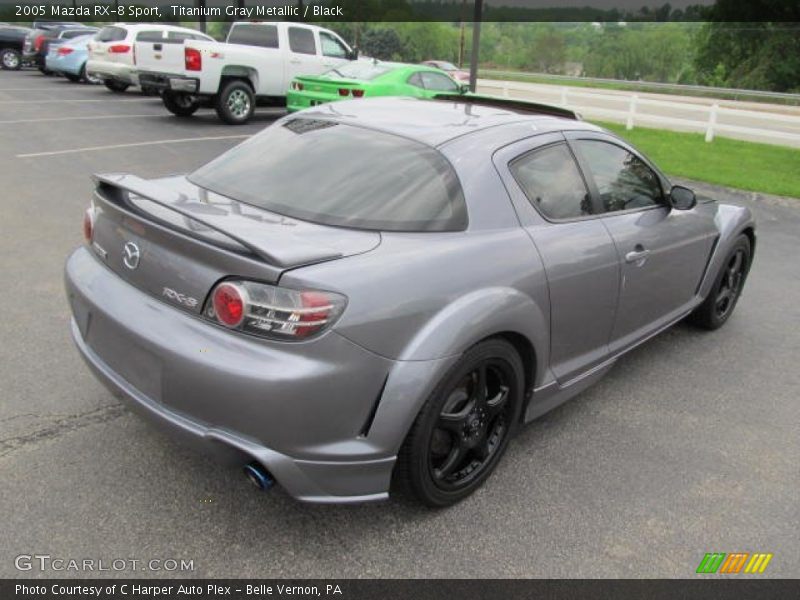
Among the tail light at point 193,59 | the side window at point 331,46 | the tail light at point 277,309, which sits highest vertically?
the side window at point 331,46

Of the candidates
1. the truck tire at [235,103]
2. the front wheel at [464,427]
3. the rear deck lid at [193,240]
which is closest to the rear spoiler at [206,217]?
the rear deck lid at [193,240]

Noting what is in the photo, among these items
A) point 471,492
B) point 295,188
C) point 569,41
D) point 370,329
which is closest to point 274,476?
point 370,329

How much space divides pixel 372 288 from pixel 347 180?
746 mm

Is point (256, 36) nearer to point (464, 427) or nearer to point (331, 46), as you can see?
point (331, 46)

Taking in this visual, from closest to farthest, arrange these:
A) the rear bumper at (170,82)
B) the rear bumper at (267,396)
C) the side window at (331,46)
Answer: the rear bumper at (267,396) < the rear bumper at (170,82) < the side window at (331,46)

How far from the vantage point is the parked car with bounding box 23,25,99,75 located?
21562mm

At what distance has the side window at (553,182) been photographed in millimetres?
3125

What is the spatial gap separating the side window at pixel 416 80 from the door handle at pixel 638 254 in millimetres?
9003

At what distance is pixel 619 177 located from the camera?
378 centimetres

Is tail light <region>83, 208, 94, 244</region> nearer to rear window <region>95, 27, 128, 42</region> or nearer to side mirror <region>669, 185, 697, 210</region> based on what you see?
side mirror <region>669, 185, 697, 210</region>

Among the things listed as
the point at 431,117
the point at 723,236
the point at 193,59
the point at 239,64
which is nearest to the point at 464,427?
the point at 431,117

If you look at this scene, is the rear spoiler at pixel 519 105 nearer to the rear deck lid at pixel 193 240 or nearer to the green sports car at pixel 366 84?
the rear deck lid at pixel 193 240

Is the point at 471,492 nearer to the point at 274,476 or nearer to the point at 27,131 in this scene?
the point at 274,476
